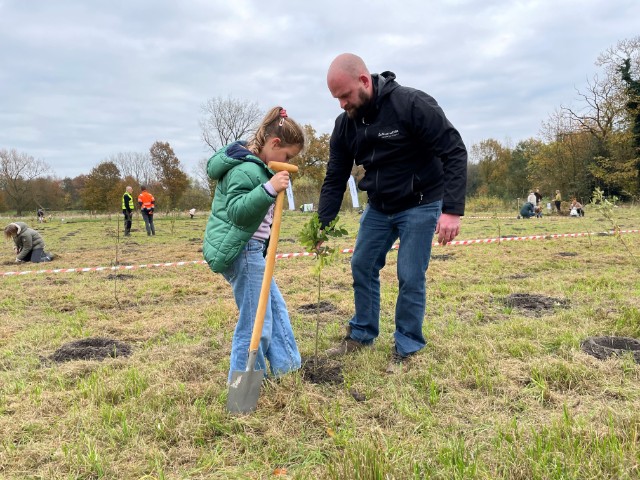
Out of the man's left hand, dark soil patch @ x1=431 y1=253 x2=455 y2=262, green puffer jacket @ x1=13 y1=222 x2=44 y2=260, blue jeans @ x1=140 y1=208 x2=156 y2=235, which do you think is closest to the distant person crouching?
green puffer jacket @ x1=13 y1=222 x2=44 y2=260

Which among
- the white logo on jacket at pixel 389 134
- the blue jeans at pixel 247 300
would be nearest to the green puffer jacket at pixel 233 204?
the blue jeans at pixel 247 300

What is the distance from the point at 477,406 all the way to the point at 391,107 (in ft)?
6.29

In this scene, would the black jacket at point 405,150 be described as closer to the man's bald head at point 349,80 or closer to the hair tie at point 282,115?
the man's bald head at point 349,80

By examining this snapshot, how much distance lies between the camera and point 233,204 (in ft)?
8.18

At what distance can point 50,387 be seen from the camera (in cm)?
288

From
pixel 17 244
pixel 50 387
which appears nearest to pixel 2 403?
pixel 50 387

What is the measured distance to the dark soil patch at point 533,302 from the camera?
14.6 feet

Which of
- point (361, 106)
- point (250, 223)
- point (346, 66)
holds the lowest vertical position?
point (250, 223)

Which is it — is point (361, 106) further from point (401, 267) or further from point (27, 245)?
point (27, 245)

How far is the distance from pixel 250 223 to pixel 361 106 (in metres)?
1.14

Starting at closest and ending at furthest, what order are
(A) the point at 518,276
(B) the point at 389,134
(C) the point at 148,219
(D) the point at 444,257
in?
(B) the point at 389,134 → (A) the point at 518,276 → (D) the point at 444,257 → (C) the point at 148,219

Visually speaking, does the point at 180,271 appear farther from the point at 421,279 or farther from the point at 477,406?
A: the point at 477,406

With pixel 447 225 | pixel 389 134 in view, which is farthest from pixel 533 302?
pixel 389 134

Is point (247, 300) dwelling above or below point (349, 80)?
below
